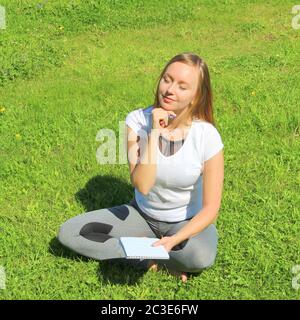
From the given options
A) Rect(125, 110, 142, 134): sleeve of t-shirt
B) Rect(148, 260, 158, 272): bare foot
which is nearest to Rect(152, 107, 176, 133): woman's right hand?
Rect(125, 110, 142, 134): sleeve of t-shirt

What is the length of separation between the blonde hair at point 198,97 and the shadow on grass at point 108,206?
1048 millimetres

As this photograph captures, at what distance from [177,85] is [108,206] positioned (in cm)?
154

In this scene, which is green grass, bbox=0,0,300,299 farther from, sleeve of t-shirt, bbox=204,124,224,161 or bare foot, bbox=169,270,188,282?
sleeve of t-shirt, bbox=204,124,224,161

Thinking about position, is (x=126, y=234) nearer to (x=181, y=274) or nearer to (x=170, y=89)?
(x=181, y=274)

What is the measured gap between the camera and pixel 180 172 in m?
3.54

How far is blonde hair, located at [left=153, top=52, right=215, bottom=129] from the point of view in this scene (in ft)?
11.3

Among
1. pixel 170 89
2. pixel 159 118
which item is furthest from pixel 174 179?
pixel 170 89

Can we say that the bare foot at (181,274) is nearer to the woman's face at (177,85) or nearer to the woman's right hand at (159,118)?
the woman's right hand at (159,118)

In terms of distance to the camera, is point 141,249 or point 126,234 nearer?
point 141,249

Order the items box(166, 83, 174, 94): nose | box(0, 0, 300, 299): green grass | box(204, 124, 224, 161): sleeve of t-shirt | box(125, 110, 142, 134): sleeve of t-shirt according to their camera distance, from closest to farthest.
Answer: box(166, 83, 174, 94): nose < box(204, 124, 224, 161): sleeve of t-shirt < box(125, 110, 142, 134): sleeve of t-shirt < box(0, 0, 300, 299): green grass

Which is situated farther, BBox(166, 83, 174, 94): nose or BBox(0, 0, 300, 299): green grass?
BBox(0, 0, 300, 299): green grass

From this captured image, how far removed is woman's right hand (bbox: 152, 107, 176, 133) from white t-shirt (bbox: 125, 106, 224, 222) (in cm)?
A: 18

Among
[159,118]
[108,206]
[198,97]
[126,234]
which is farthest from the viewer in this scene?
[108,206]

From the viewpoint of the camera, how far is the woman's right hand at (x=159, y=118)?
329 cm
